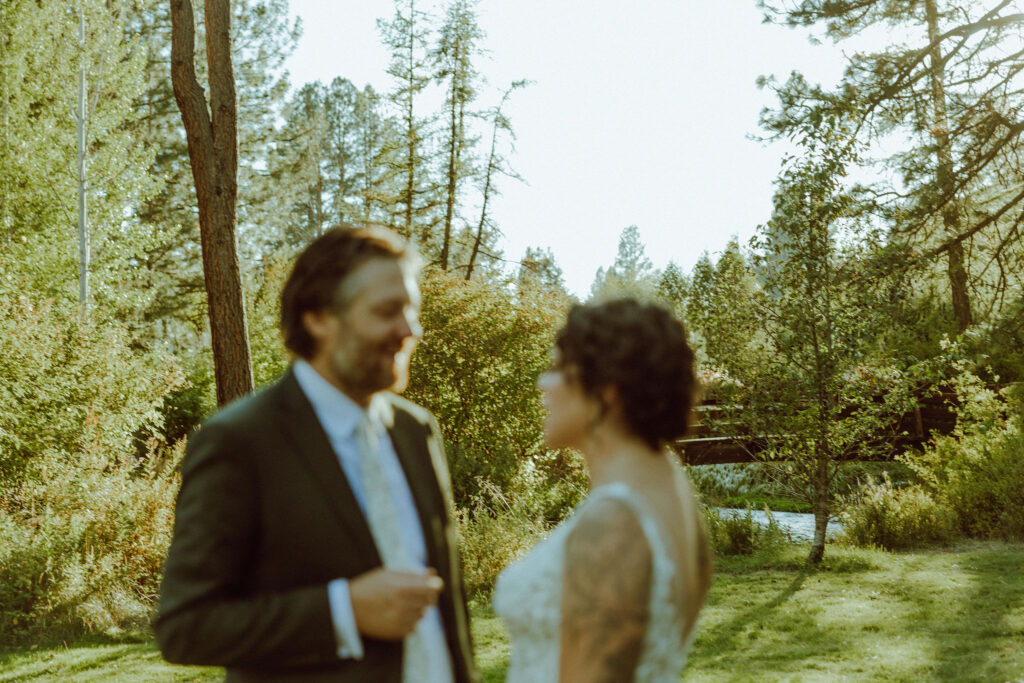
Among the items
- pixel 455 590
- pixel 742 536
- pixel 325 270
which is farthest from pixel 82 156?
pixel 455 590

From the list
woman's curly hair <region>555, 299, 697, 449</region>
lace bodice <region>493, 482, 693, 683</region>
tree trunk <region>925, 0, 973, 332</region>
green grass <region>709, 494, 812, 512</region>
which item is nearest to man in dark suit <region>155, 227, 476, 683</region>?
lace bodice <region>493, 482, 693, 683</region>

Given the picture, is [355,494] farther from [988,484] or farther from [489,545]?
[988,484]

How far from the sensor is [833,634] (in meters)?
8.10

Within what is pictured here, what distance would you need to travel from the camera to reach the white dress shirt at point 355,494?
5.61 feet

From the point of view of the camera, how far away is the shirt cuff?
1.70m

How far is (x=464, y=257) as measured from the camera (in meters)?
23.0

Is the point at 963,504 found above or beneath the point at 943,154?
beneath

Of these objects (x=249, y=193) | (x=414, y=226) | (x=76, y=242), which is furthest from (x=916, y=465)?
(x=249, y=193)

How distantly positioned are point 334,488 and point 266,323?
84.4ft

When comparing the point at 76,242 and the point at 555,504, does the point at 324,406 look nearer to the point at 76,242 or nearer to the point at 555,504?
the point at 555,504

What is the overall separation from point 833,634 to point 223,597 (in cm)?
766

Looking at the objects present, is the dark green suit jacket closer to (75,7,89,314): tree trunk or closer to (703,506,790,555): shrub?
(703,506,790,555): shrub

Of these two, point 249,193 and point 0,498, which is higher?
point 249,193

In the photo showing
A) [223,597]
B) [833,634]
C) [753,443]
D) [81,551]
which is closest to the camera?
[223,597]
